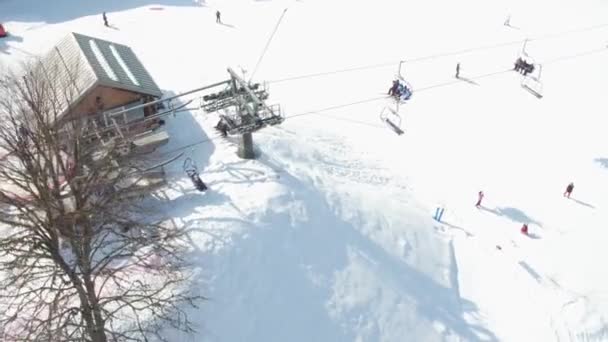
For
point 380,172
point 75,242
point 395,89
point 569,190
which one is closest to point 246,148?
point 380,172

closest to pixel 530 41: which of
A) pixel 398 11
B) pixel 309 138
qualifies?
pixel 398 11

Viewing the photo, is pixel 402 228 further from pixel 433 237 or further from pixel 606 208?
pixel 606 208

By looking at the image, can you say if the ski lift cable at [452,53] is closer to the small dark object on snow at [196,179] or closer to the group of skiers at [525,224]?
the small dark object on snow at [196,179]

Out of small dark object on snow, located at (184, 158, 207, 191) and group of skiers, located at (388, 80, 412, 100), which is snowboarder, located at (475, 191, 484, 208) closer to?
group of skiers, located at (388, 80, 412, 100)

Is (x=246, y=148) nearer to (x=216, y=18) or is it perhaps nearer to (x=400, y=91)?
(x=400, y=91)

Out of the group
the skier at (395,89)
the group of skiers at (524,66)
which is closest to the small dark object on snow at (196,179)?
the skier at (395,89)

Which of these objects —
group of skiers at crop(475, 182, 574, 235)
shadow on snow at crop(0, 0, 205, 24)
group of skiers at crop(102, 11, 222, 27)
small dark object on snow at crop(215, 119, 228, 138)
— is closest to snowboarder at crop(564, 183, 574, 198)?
group of skiers at crop(475, 182, 574, 235)

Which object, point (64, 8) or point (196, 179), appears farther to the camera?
point (64, 8)
